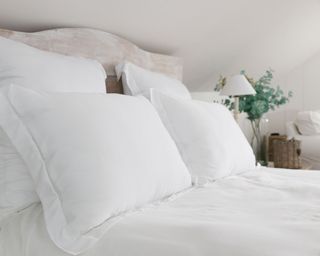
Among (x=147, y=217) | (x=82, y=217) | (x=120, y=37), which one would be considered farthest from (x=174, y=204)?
(x=120, y=37)

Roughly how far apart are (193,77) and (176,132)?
159cm

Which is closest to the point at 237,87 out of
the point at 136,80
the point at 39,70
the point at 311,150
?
the point at 136,80

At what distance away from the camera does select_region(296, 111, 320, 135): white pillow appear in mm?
3947

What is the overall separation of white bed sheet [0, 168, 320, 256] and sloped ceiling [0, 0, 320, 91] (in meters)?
1.04

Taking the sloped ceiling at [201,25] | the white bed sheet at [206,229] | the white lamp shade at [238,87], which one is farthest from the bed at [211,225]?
the white lamp shade at [238,87]

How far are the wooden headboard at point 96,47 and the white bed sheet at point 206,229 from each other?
0.84 meters

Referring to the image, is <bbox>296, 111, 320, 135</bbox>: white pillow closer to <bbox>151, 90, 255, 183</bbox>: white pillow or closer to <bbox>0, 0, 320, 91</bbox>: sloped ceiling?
<bbox>0, 0, 320, 91</bbox>: sloped ceiling

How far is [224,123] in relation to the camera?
5.82ft

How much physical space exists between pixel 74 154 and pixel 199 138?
695 millimetres

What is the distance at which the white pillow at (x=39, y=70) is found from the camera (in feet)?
4.18

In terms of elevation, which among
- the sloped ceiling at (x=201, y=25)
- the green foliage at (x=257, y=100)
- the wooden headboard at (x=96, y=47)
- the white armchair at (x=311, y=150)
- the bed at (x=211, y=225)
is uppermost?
the sloped ceiling at (x=201, y=25)

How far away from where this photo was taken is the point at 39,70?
133cm

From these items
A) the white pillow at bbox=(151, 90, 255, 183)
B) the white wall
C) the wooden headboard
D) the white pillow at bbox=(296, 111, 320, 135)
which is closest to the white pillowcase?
the wooden headboard

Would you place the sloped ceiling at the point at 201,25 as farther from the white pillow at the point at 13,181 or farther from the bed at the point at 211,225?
the white pillow at the point at 13,181
